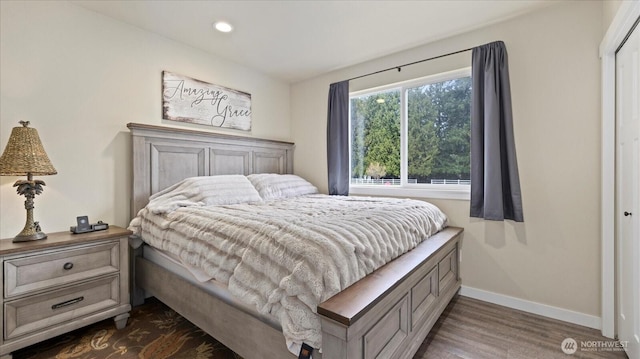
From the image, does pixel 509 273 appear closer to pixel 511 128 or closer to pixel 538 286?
pixel 538 286

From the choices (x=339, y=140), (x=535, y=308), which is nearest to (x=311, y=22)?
(x=339, y=140)

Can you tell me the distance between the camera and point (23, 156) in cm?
171

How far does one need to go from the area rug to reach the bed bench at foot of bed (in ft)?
3.18

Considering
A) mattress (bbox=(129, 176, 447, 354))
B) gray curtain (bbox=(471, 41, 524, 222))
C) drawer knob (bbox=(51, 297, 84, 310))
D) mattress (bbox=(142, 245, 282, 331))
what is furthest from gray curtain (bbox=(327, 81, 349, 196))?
drawer knob (bbox=(51, 297, 84, 310))

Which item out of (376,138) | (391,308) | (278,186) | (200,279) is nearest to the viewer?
(391,308)

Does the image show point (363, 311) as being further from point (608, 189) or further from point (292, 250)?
point (608, 189)

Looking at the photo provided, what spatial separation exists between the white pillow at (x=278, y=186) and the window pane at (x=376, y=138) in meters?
0.65

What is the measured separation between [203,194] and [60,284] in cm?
104

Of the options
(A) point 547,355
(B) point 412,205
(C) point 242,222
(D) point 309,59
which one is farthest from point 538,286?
(D) point 309,59

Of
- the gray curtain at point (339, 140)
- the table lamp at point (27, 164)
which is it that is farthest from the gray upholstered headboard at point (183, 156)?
the gray curtain at point (339, 140)

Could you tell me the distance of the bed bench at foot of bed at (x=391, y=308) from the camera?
1.03 metres

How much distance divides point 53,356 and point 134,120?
1802 mm

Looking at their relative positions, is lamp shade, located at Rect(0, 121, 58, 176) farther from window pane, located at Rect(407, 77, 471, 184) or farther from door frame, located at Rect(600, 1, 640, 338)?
door frame, located at Rect(600, 1, 640, 338)

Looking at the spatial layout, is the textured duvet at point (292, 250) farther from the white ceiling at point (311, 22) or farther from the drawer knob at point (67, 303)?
the white ceiling at point (311, 22)
